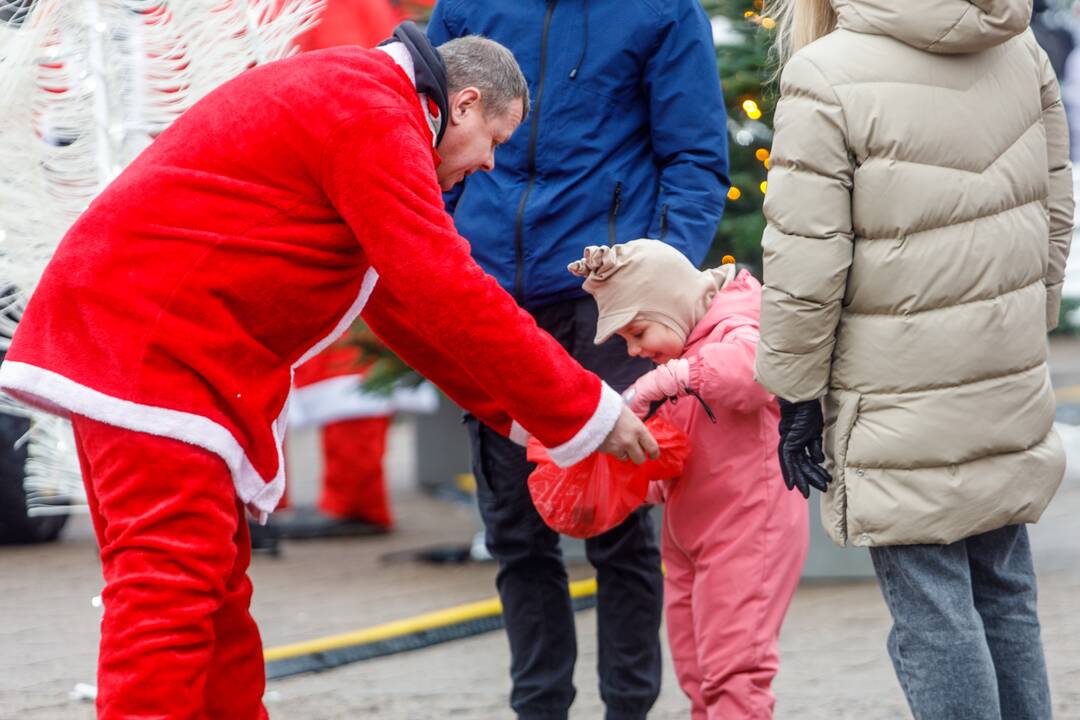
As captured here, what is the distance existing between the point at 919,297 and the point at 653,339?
2.37 ft

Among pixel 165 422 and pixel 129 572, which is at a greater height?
pixel 165 422

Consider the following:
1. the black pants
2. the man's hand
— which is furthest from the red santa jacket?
the black pants

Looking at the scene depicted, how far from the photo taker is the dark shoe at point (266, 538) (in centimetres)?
684

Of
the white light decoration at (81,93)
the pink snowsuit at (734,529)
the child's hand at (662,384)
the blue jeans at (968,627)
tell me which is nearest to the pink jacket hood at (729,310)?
the pink snowsuit at (734,529)

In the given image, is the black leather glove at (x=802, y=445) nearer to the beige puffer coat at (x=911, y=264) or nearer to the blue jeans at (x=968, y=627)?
the beige puffer coat at (x=911, y=264)

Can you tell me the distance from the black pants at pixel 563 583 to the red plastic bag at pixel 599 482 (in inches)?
15.2

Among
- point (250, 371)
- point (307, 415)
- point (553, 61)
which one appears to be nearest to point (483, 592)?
point (307, 415)

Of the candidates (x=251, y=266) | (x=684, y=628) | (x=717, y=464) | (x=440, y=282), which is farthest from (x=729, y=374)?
(x=251, y=266)

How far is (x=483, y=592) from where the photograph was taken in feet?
19.8

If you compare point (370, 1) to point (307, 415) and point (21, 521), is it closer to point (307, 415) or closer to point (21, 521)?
point (307, 415)

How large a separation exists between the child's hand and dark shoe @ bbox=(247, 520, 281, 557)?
3525mm

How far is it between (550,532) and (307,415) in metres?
3.49

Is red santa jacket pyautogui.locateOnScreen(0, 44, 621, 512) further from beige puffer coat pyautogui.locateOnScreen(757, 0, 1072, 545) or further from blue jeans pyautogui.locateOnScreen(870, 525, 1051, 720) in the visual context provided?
blue jeans pyautogui.locateOnScreen(870, 525, 1051, 720)

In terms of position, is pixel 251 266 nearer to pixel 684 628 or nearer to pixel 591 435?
pixel 591 435
